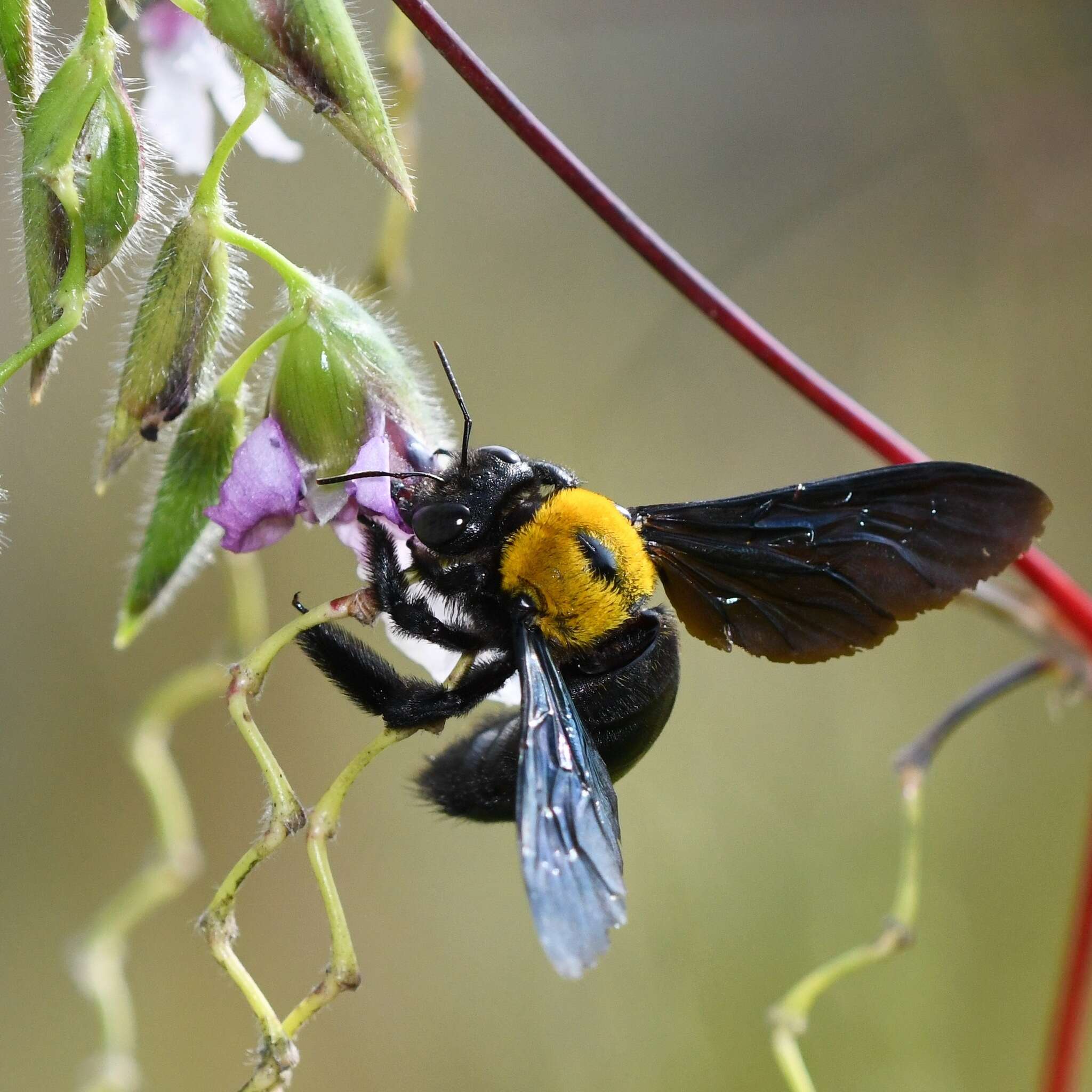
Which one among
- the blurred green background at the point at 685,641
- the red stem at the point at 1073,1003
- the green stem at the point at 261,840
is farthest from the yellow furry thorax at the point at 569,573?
the blurred green background at the point at 685,641

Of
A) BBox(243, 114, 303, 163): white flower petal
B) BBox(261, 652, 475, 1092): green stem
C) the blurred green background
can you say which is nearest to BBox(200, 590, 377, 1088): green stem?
BBox(261, 652, 475, 1092): green stem

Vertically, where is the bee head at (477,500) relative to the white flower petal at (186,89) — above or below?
below

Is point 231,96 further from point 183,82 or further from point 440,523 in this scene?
point 440,523

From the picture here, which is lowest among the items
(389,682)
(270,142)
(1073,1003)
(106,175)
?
(1073,1003)

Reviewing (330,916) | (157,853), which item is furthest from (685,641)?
(330,916)

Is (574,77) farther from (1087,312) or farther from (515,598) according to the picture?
(515,598)

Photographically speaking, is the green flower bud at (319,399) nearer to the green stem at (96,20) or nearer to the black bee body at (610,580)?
the black bee body at (610,580)

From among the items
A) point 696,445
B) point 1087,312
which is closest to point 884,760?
point 696,445
